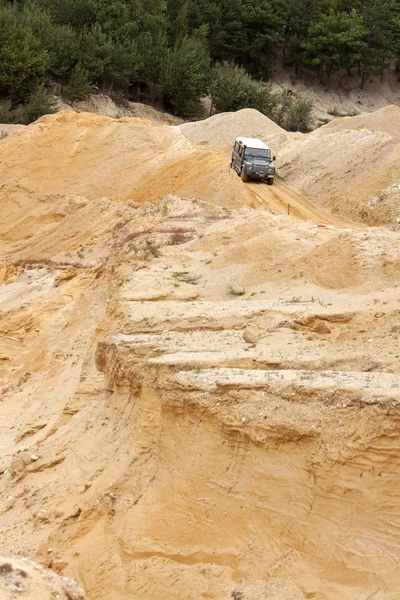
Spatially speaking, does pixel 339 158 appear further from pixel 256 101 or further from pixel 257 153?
pixel 256 101

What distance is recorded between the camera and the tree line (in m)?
46.9

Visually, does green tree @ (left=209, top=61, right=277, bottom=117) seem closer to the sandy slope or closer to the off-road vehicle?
the sandy slope

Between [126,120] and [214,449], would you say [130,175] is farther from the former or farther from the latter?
[214,449]

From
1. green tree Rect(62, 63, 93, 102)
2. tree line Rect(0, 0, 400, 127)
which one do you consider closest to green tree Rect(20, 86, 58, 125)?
tree line Rect(0, 0, 400, 127)

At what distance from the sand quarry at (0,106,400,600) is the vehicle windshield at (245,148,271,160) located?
474 inches

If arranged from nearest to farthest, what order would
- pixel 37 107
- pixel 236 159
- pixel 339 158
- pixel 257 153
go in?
pixel 257 153
pixel 236 159
pixel 339 158
pixel 37 107

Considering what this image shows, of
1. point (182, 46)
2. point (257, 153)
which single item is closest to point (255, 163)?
point (257, 153)

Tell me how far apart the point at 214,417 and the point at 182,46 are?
48.0 m

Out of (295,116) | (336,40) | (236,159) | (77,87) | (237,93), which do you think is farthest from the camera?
(336,40)

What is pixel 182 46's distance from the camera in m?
53.6

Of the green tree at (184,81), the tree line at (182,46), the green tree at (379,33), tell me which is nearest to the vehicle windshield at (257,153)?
the tree line at (182,46)

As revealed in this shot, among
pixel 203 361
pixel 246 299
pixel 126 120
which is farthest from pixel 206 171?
pixel 203 361

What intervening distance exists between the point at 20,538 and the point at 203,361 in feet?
8.83

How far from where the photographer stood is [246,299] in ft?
41.9
